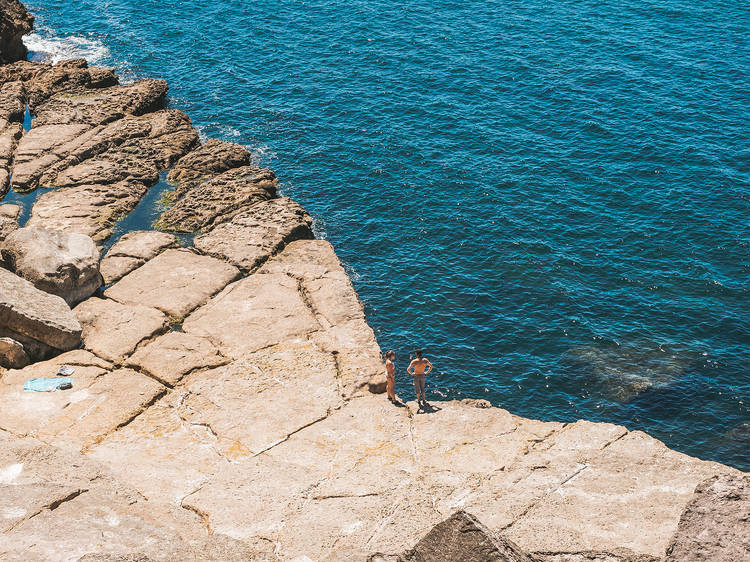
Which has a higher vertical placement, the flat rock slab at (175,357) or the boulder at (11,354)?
the boulder at (11,354)

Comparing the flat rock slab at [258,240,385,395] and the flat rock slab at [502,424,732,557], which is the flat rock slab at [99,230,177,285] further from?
the flat rock slab at [502,424,732,557]

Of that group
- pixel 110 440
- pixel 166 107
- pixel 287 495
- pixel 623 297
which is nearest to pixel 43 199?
pixel 166 107

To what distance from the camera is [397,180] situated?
4709 centimetres

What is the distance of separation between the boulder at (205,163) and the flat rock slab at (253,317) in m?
12.7

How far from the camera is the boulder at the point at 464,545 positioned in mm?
Answer: 14133

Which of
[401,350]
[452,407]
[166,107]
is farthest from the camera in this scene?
[166,107]

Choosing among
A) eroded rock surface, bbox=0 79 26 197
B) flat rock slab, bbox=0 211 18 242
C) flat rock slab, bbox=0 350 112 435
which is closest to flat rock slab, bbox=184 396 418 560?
flat rock slab, bbox=0 350 112 435

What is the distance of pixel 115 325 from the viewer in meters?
32.8

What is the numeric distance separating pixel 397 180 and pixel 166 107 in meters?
21.2

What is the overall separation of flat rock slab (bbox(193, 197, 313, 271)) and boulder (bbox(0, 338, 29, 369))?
37.4ft

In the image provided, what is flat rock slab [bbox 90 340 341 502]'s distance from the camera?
2419cm

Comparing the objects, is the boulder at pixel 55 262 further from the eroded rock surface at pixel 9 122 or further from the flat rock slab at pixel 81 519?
the eroded rock surface at pixel 9 122

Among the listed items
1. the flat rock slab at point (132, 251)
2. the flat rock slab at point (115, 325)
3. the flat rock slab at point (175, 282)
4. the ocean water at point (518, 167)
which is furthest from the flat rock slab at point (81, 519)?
the flat rock slab at point (132, 251)

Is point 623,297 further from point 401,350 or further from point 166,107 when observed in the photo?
point 166,107
